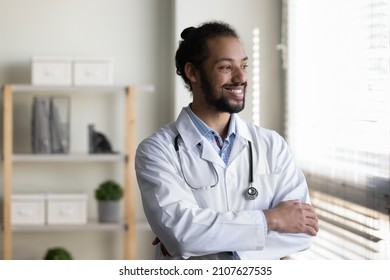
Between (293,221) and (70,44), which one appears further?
(70,44)

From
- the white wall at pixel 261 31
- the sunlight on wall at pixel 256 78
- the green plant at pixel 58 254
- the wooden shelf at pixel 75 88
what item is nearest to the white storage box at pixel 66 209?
the green plant at pixel 58 254

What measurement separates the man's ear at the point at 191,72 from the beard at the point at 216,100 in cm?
3

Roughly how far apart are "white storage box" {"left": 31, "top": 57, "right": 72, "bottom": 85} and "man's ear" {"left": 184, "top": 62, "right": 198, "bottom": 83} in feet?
6.30

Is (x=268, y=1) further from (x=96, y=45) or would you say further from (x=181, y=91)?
(x=96, y=45)

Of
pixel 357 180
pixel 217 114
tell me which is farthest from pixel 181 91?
pixel 217 114

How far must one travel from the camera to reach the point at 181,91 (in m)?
3.19

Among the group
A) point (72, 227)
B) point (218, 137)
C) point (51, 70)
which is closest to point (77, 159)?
point (72, 227)

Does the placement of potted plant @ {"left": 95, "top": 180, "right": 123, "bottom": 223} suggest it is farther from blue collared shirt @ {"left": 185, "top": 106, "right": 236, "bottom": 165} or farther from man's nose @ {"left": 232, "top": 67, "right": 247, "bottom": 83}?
man's nose @ {"left": 232, "top": 67, "right": 247, "bottom": 83}

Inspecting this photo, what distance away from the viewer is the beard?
1327 millimetres

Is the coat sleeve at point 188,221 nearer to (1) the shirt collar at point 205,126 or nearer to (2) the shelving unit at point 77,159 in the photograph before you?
(1) the shirt collar at point 205,126

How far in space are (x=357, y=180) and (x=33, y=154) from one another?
1548 mm

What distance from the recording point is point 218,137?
140 centimetres

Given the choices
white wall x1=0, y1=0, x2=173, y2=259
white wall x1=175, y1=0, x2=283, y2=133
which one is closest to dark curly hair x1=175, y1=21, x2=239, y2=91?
white wall x1=175, y1=0, x2=283, y2=133

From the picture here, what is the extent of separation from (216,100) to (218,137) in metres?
0.09
